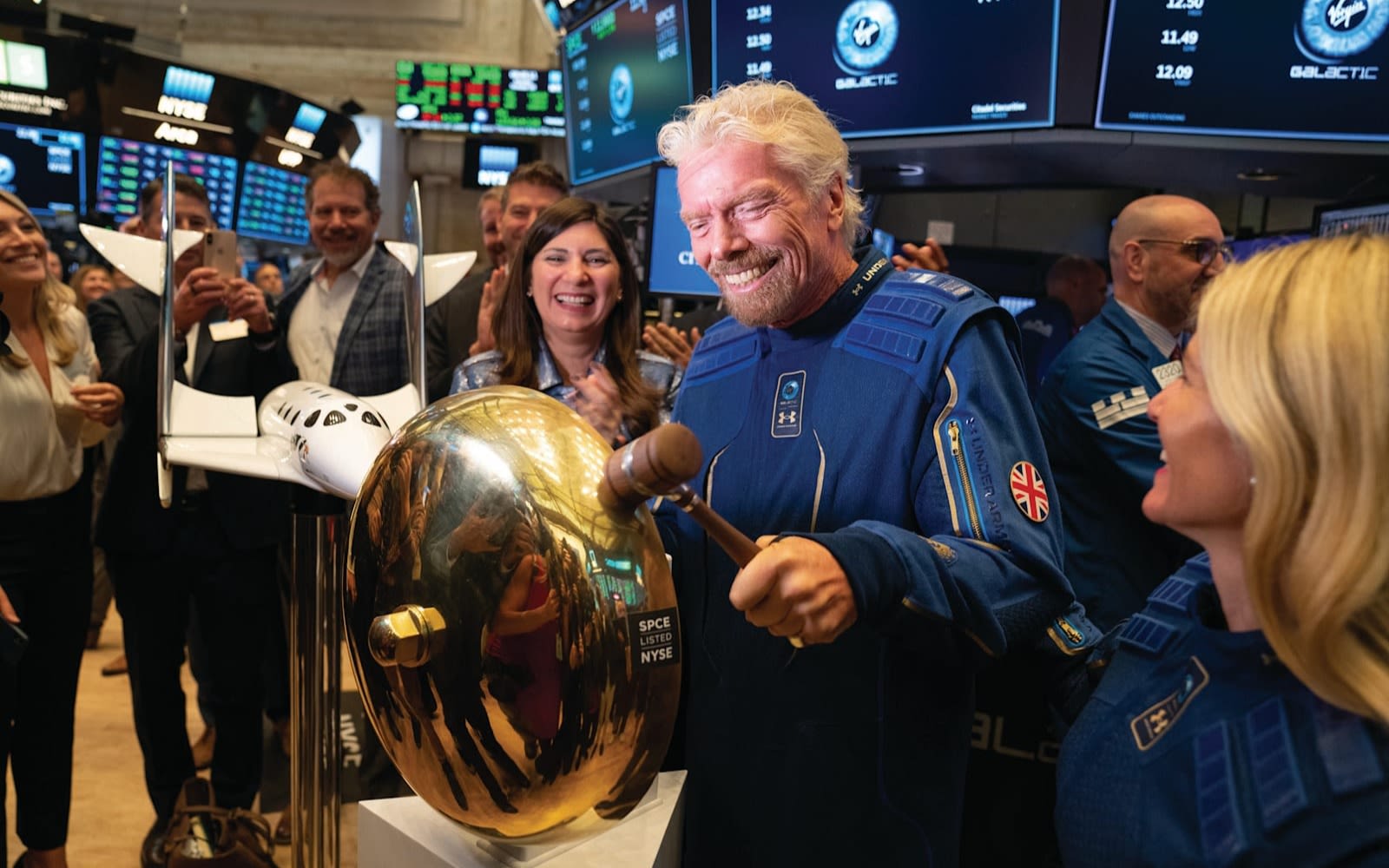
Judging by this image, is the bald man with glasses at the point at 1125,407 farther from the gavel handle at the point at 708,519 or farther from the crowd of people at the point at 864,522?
the gavel handle at the point at 708,519

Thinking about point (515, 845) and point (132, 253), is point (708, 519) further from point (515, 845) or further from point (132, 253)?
point (132, 253)

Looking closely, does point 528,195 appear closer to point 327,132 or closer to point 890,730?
point 890,730

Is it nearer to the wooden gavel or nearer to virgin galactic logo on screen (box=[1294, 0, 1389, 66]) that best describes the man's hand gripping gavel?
the wooden gavel

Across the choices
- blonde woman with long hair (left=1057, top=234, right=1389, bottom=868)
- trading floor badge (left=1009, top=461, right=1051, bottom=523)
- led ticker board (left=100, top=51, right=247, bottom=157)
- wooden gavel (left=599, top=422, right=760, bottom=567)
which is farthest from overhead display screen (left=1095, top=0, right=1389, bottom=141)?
led ticker board (left=100, top=51, right=247, bottom=157)

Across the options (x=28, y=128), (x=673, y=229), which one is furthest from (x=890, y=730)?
(x=28, y=128)

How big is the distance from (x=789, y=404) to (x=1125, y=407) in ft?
4.34

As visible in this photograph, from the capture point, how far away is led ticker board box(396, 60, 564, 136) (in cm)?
1150

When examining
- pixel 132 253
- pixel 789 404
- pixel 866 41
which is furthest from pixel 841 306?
pixel 866 41

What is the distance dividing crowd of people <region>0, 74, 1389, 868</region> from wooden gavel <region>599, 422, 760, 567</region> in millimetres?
56

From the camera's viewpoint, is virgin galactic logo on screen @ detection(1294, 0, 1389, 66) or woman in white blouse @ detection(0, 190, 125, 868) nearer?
woman in white blouse @ detection(0, 190, 125, 868)

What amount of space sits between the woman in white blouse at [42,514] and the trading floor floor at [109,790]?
369 mm

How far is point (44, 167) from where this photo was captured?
7633 millimetres

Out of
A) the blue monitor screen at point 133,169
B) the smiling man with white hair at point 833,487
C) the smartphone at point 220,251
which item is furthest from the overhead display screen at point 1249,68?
the blue monitor screen at point 133,169

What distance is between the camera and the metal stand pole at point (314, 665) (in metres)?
1.73
